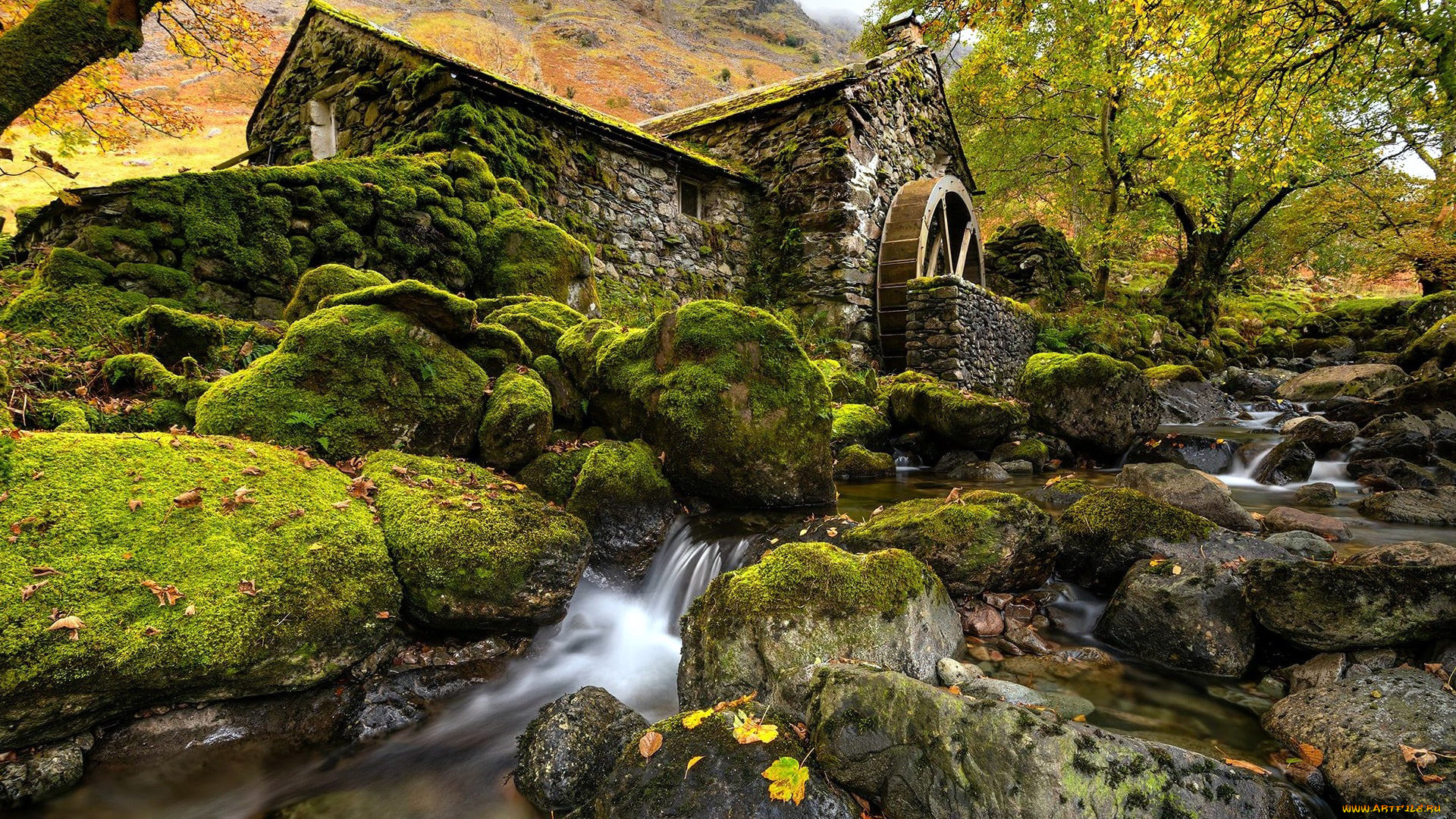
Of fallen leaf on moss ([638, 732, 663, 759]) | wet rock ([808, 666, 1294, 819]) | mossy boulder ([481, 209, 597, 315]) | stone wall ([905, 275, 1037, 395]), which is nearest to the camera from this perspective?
wet rock ([808, 666, 1294, 819])

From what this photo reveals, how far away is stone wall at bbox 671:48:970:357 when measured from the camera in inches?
468

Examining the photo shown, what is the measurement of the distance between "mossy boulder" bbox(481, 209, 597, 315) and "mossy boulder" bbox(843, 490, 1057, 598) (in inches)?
Answer: 178

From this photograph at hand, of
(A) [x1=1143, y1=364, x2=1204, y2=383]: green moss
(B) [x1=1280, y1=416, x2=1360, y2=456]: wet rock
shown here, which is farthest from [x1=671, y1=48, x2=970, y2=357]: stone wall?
(B) [x1=1280, y1=416, x2=1360, y2=456]: wet rock

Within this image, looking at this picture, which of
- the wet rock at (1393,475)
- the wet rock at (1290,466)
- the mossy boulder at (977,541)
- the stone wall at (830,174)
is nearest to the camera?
the mossy boulder at (977,541)

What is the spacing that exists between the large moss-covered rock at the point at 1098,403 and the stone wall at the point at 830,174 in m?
4.61

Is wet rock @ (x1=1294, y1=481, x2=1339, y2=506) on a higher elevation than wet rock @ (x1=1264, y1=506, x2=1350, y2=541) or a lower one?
lower

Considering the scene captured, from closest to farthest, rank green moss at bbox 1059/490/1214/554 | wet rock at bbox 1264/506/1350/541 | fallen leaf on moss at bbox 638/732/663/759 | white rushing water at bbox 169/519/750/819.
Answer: fallen leaf on moss at bbox 638/732/663/759 < white rushing water at bbox 169/519/750/819 < green moss at bbox 1059/490/1214/554 < wet rock at bbox 1264/506/1350/541

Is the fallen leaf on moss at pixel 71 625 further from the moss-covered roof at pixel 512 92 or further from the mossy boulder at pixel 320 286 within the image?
the moss-covered roof at pixel 512 92

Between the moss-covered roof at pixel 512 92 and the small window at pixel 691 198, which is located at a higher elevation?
the moss-covered roof at pixel 512 92

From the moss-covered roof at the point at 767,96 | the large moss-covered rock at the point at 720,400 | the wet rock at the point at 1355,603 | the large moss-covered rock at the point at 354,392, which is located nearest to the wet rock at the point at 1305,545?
the wet rock at the point at 1355,603

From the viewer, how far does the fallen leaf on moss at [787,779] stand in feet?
6.16

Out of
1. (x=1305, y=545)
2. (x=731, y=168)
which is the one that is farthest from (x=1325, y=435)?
(x=731, y=168)

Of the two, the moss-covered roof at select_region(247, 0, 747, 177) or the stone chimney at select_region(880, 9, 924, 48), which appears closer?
the moss-covered roof at select_region(247, 0, 747, 177)

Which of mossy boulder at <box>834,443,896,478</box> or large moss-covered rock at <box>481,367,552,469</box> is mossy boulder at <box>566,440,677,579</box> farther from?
mossy boulder at <box>834,443,896,478</box>
